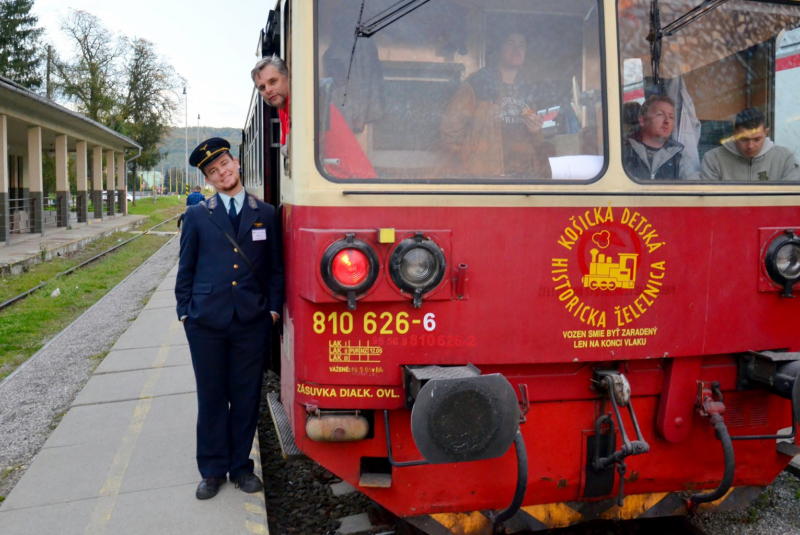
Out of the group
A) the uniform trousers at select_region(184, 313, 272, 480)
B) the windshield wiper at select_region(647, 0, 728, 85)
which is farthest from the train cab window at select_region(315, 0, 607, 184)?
the uniform trousers at select_region(184, 313, 272, 480)

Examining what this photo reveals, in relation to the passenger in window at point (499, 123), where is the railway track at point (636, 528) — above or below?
below

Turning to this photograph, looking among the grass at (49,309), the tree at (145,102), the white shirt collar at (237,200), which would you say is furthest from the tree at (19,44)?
the white shirt collar at (237,200)

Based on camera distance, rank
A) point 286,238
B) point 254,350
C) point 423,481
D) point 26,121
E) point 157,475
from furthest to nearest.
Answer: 1. point 26,121
2. point 157,475
3. point 254,350
4. point 286,238
5. point 423,481

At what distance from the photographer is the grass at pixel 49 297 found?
881 centimetres

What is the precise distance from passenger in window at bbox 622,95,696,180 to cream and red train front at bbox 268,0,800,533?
0.07 m

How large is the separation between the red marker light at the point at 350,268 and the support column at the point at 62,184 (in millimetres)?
25980

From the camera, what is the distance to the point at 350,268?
2.79 m

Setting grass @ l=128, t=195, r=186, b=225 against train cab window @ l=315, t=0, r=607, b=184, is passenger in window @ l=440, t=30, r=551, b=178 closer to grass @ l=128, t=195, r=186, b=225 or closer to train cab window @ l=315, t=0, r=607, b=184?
train cab window @ l=315, t=0, r=607, b=184

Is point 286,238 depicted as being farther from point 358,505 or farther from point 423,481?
point 358,505

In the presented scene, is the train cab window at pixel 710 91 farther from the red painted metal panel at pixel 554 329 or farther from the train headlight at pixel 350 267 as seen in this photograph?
the train headlight at pixel 350 267

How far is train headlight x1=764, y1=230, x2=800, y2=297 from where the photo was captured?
3170 mm

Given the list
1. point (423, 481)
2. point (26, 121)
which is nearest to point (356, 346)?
point (423, 481)

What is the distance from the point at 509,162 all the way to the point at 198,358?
188cm

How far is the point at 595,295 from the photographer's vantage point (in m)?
3.04
